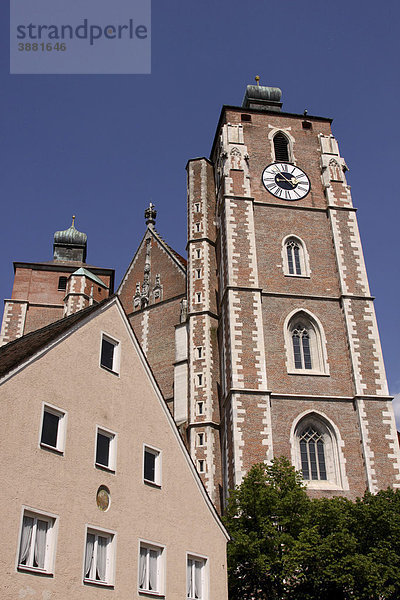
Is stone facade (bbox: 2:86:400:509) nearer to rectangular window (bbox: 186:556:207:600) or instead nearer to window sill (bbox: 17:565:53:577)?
rectangular window (bbox: 186:556:207:600)

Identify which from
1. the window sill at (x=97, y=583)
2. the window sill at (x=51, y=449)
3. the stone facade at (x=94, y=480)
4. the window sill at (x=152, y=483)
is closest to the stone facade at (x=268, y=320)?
the stone facade at (x=94, y=480)

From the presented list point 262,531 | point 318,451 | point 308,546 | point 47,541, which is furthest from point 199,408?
point 47,541

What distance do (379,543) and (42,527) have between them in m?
9.64

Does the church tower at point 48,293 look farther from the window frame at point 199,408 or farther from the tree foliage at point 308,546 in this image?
the tree foliage at point 308,546

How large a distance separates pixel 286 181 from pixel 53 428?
21507mm

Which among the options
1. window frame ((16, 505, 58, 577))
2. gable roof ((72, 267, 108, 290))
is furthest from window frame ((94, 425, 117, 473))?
gable roof ((72, 267, 108, 290))

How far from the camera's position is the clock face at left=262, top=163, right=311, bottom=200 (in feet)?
101

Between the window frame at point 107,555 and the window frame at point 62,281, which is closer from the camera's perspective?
the window frame at point 107,555

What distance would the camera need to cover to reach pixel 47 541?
37.2 feet

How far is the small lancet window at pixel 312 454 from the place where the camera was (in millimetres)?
23734

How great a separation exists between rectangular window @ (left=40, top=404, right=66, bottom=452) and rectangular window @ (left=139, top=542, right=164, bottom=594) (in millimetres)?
2757

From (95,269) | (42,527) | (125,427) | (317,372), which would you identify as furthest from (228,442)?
(95,269)

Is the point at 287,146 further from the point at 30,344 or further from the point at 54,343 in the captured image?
the point at 54,343

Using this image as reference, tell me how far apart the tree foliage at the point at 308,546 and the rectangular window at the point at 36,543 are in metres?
6.68
